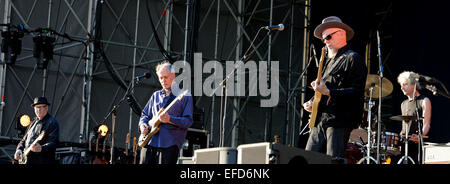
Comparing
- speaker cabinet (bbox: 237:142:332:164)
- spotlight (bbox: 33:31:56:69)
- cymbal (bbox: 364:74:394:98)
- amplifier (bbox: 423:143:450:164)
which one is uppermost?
spotlight (bbox: 33:31:56:69)

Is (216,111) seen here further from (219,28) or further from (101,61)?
(101,61)

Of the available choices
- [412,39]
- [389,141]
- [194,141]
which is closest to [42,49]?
[194,141]

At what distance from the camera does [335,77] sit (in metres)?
5.25

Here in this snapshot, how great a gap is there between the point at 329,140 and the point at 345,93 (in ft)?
1.26

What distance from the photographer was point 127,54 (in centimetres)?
1549

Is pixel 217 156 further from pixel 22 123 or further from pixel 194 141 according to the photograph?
pixel 22 123

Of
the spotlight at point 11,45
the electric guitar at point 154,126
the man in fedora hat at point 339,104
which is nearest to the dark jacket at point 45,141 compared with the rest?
the spotlight at point 11,45

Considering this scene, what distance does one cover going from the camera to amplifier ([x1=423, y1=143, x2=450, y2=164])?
23.7 feet

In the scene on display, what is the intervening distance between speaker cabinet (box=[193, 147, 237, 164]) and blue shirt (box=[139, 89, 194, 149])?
86 cm

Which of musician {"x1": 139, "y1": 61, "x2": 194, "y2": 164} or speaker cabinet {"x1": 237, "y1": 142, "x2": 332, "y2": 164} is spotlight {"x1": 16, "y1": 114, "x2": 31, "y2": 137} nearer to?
musician {"x1": 139, "y1": 61, "x2": 194, "y2": 164}

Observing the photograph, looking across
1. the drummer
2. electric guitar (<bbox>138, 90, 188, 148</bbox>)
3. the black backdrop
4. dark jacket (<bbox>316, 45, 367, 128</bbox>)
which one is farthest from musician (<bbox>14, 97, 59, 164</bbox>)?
dark jacket (<bbox>316, 45, 367, 128</bbox>)
